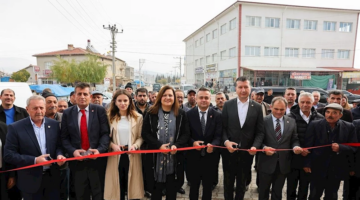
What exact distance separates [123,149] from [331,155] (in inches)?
130

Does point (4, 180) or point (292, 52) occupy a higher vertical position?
point (292, 52)

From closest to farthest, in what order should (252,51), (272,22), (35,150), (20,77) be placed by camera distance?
(35,150), (252,51), (272,22), (20,77)

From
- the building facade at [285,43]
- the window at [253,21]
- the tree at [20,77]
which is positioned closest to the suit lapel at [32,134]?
the building facade at [285,43]

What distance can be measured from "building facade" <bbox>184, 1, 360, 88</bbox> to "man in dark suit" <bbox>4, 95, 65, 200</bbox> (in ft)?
90.4

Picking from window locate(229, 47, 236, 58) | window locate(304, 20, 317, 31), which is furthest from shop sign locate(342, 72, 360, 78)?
window locate(229, 47, 236, 58)

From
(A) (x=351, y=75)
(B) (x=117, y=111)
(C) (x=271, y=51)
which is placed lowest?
(B) (x=117, y=111)

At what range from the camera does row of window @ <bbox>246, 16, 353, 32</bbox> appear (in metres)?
28.9

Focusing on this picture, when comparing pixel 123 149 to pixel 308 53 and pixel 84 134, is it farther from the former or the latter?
pixel 308 53

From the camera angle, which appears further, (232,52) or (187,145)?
(232,52)

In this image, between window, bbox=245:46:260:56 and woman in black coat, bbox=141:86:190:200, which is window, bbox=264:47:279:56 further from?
woman in black coat, bbox=141:86:190:200

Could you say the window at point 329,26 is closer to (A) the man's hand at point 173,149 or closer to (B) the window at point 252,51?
(B) the window at point 252,51

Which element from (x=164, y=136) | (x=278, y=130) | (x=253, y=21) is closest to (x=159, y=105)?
(x=164, y=136)

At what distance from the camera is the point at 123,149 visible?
3195 millimetres

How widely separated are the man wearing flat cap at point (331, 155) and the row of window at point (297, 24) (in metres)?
28.9
